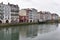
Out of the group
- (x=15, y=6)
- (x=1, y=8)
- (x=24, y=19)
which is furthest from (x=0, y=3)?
(x=24, y=19)

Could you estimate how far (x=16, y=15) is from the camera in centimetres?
4581

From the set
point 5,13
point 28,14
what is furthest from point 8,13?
point 28,14

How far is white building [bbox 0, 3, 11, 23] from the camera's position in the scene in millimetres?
39763

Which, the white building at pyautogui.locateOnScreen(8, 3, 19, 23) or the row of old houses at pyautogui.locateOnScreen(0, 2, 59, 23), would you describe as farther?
the white building at pyautogui.locateOnScreen(8, 3, 19, 23)

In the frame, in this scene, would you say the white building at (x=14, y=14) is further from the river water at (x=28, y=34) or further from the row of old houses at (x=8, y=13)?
the river water at (x=28, y=34)

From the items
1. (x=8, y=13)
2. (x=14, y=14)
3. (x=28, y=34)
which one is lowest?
(x=28, y=34)

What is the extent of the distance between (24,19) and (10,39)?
33.2 meters

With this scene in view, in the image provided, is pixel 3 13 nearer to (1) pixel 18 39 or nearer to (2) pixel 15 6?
(2) pixel 15 6

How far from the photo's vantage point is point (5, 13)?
4131cm

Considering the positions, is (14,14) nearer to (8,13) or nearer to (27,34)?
(8,13)

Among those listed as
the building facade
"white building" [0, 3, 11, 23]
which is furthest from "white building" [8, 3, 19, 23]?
the building facade

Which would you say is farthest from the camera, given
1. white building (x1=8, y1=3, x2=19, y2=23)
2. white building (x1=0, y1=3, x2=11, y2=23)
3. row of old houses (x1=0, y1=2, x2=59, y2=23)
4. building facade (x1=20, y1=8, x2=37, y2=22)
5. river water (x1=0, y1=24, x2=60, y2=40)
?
building facade (x1=20, y1=8, x2=37, y2=22)

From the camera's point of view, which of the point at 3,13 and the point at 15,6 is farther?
the point at 15,6

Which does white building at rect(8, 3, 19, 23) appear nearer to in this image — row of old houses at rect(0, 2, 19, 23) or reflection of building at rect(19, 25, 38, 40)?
row of old houses at rect(0, 2, 19, 23)
